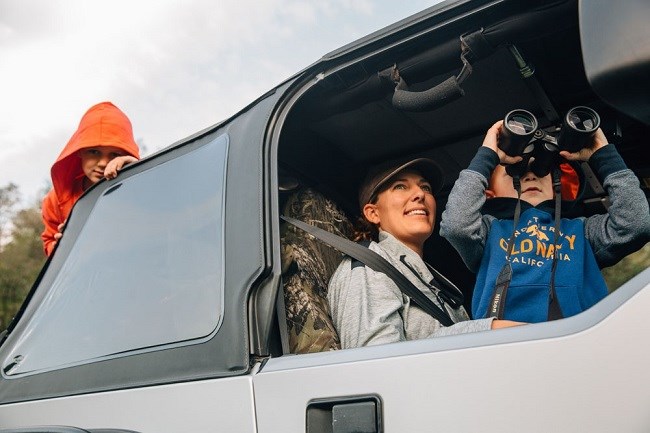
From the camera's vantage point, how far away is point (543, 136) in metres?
2.11

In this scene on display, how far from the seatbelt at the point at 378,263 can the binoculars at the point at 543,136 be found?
53 centimetres

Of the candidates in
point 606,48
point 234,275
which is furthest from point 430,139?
point 606,48

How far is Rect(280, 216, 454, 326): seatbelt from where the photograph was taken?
7.35 feet

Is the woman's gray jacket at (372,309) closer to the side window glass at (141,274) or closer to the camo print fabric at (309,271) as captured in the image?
the camo print fabric at (309,271)

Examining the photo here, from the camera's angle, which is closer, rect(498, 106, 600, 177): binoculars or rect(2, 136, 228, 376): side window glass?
rect(2, 136, 228, 376): side window glass

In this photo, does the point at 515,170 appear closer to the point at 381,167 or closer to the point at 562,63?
the point at 562,63

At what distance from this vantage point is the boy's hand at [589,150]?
6.86ft

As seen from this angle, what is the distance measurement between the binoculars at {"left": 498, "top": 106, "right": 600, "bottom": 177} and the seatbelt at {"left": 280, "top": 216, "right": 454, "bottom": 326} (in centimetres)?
53

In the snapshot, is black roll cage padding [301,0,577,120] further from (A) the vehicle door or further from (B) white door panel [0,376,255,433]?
(B) white door panel [0,376,255,433]

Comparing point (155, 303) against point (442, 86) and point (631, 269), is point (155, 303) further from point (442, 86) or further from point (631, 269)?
point (631, 269)

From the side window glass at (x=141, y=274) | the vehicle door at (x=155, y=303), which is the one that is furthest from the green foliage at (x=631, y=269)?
the side window glass at (x=141, y=274)

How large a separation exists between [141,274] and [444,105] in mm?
1000

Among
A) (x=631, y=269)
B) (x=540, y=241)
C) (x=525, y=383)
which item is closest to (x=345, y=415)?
(x=525, y=383)

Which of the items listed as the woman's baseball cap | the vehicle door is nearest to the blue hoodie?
the woman's baseball cap
